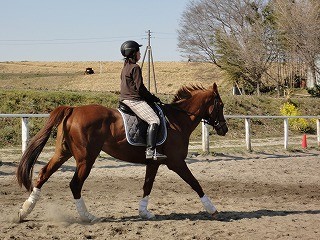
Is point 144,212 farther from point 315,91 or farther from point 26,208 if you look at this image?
point 315,91

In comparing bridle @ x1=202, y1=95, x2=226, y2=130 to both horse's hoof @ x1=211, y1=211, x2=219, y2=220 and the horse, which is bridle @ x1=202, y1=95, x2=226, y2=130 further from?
horse's hoof @ x1=211, y1=211, x2=219, y2=220

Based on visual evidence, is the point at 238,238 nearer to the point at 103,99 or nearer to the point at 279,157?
the point at 279,157

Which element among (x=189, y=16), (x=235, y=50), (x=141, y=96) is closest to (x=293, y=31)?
(x=235, y=50)

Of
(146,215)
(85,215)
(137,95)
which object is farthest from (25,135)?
(146,215)

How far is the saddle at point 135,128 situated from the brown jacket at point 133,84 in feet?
0.67

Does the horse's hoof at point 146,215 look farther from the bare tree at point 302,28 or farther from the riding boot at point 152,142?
the bare tree at point 302,28

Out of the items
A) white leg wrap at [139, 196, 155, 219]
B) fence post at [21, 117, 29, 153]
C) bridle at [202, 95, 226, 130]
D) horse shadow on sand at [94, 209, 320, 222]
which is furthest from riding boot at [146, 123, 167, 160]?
fence post at [21, 117, 29, 153]

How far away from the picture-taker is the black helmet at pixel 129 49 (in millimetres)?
8180

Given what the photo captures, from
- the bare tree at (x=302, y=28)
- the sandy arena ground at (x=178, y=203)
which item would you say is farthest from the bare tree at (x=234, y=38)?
the sandy arena ground at (x=178, y=203)

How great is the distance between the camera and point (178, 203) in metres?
9.29

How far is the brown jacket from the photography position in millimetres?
8047

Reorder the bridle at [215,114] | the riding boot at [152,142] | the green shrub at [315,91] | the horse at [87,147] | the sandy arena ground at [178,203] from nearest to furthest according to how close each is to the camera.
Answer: the sandy arena ground at [178,203]
the horse at [87,147]
the riding boot at [152,142]
the bridle at [215,114]
the green shrub at [315,91]

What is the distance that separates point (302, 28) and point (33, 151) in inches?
1428

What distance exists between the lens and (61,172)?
1288 centimetres
